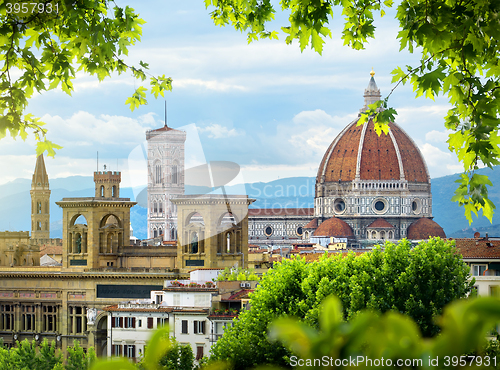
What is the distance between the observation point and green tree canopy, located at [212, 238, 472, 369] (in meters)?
22.8

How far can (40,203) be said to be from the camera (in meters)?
81.8

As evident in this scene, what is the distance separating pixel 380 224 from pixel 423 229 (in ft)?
26.3

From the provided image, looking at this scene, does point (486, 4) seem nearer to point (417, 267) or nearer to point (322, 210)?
point (417, 267)

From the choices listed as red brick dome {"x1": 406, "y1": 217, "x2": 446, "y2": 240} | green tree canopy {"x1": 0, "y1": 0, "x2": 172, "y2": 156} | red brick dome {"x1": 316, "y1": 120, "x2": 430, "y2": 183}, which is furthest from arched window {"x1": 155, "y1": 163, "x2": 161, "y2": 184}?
green tree canopy {"x1": 0, "y1": 0, "x2": 172, "y2": 156}

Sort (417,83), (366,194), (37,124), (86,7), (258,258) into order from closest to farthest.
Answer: (417,83) < (86,7) < (37,124) < (258,258) < (366,194)

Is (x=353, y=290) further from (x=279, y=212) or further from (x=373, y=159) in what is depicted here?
(x=279, y=212)

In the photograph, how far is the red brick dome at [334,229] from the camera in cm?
12112

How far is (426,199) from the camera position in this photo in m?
132

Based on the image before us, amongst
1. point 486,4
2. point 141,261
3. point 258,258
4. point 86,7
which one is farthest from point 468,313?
point 258,258

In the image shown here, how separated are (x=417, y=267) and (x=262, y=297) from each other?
19.0 feet

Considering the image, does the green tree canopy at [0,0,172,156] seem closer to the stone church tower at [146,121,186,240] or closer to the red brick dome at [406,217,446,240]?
the stone church tower at [146,121,186,240]

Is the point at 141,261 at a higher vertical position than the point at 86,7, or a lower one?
lower

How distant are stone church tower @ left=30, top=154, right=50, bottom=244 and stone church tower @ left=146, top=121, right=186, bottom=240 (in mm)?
29575

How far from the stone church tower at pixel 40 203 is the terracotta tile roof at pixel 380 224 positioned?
62915mm
